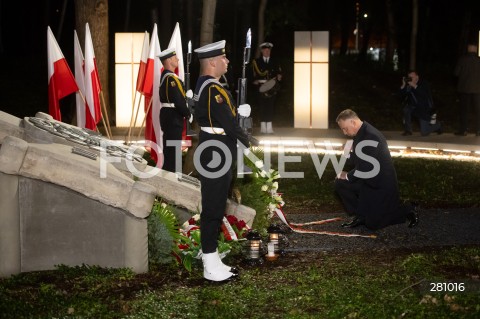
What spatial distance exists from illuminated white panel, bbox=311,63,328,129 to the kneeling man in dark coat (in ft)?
37.3

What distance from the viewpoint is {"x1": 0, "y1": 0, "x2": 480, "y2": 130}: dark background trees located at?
33250 millimetres

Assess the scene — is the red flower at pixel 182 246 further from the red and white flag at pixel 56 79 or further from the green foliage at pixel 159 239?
the red and white flag at pixel 56 79

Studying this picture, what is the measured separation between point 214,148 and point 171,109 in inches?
174

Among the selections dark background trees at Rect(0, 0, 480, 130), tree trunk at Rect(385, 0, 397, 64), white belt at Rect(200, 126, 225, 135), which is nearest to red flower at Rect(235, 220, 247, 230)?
white belt at Rect(200, 126, 225, 135)

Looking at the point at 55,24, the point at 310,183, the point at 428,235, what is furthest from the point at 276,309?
the point at 55,24

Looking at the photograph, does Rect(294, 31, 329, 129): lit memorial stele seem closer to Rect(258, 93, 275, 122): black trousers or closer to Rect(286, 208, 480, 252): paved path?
Rect(258, 93, 275, 122): black trousers

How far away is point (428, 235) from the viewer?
1020 centimetres

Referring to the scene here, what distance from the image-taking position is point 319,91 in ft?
71.9

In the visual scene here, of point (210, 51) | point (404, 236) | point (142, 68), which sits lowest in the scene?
point (404, 236)

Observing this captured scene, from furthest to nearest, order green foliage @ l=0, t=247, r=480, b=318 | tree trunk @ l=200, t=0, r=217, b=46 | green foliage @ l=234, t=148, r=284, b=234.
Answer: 1. tree trunk @ l=200, t=0, r=217, b=46
2. green foliage @ l=234, t=148, r=284, b=234
3. green foliage @ l=0, t=247, r=480, b=318

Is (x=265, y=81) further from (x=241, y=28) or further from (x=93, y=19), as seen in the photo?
(x=241, y=28)

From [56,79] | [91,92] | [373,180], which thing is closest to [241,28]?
[91,92]

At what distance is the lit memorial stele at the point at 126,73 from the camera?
802 inches

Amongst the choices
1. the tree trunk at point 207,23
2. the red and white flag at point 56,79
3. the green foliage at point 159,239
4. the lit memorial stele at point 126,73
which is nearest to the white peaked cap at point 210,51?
the green foliage at point 159,239
